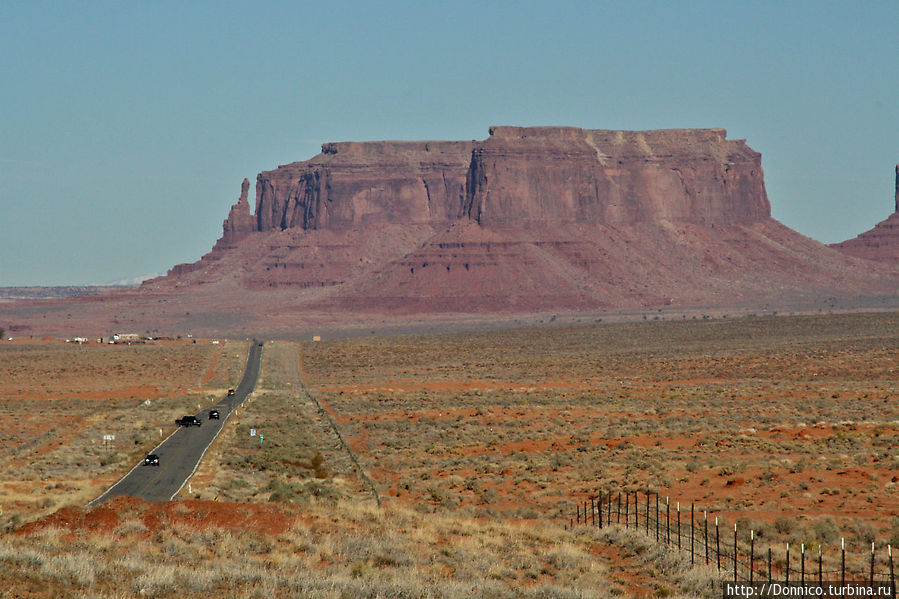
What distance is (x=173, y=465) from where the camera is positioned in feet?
114

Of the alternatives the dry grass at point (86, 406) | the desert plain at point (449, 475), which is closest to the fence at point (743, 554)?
the desert plain at point (449, 475)

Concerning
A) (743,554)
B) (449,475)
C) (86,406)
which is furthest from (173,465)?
(86,406)

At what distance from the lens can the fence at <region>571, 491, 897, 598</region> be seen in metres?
18.1

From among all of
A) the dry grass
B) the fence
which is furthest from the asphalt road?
the fence

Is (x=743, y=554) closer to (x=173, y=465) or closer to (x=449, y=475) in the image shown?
(x=449, y=475)

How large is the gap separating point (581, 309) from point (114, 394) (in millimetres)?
113381

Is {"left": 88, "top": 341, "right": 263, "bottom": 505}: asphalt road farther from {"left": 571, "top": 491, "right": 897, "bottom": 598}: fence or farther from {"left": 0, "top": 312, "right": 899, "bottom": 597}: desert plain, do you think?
{"left": 571, "top": 491, "right": 897, "bottom": 598}: fence

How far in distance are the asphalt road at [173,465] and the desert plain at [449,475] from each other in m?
0.61

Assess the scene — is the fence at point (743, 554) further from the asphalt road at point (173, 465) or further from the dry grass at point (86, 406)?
the dry grass at point (86, 406)

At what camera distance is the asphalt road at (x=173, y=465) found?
1128 inches

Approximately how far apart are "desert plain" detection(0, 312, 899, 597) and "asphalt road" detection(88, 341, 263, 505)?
61 cm

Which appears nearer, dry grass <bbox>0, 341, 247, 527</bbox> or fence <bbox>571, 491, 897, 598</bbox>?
fence <bbox>571, 491, 897, 598</bbox>

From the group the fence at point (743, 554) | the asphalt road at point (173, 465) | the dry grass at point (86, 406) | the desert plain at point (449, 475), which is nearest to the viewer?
the desert plain at point (449, 475)

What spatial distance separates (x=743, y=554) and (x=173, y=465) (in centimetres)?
1948
